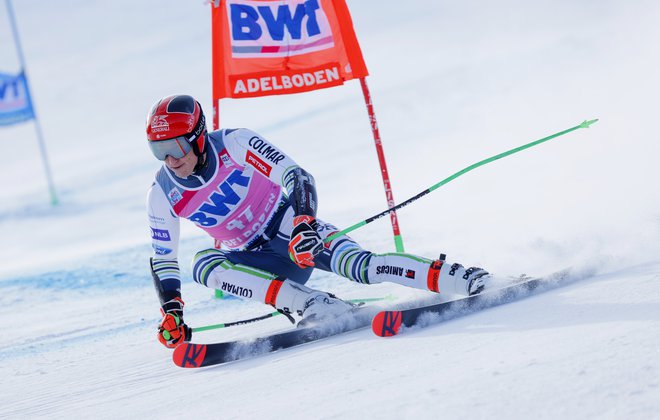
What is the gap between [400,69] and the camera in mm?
27828

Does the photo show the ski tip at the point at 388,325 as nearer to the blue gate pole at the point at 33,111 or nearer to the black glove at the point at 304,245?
the black glove at the point at 304,245

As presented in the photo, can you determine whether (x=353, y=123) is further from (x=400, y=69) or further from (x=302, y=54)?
(x=302, y=54)

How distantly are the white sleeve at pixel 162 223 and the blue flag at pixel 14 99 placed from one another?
47.3 ft

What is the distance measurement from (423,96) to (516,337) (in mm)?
18298

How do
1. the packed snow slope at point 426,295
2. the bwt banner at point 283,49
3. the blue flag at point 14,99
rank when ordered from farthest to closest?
the blue flag at point 14,99
the bwt banner at point 283,49
the packed snow slope at point 426,295

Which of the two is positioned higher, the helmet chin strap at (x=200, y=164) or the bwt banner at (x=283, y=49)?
the bwt banner at (x=283, y=49)

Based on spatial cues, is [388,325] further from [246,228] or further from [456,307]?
[246,228]

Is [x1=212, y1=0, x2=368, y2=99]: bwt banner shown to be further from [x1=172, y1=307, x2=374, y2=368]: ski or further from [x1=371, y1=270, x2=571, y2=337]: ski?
[x1=371, y1=270, x2=571, y2=337]: ski

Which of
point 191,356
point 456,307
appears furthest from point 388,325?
point 191,356

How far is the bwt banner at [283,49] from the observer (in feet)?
18.1

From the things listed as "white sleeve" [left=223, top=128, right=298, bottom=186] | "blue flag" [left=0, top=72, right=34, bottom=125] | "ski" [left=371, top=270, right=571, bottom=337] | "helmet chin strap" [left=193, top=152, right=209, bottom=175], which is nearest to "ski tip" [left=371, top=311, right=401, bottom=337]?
"ski" [left=371, top=270, right=571, bottom=337]

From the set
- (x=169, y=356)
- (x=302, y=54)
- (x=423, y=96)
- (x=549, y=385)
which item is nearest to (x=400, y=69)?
(x=423, y=96)

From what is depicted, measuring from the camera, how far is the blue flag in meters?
17.0

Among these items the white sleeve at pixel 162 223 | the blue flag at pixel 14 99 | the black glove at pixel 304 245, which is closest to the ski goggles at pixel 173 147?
the white sleeve at pixel 162 223
